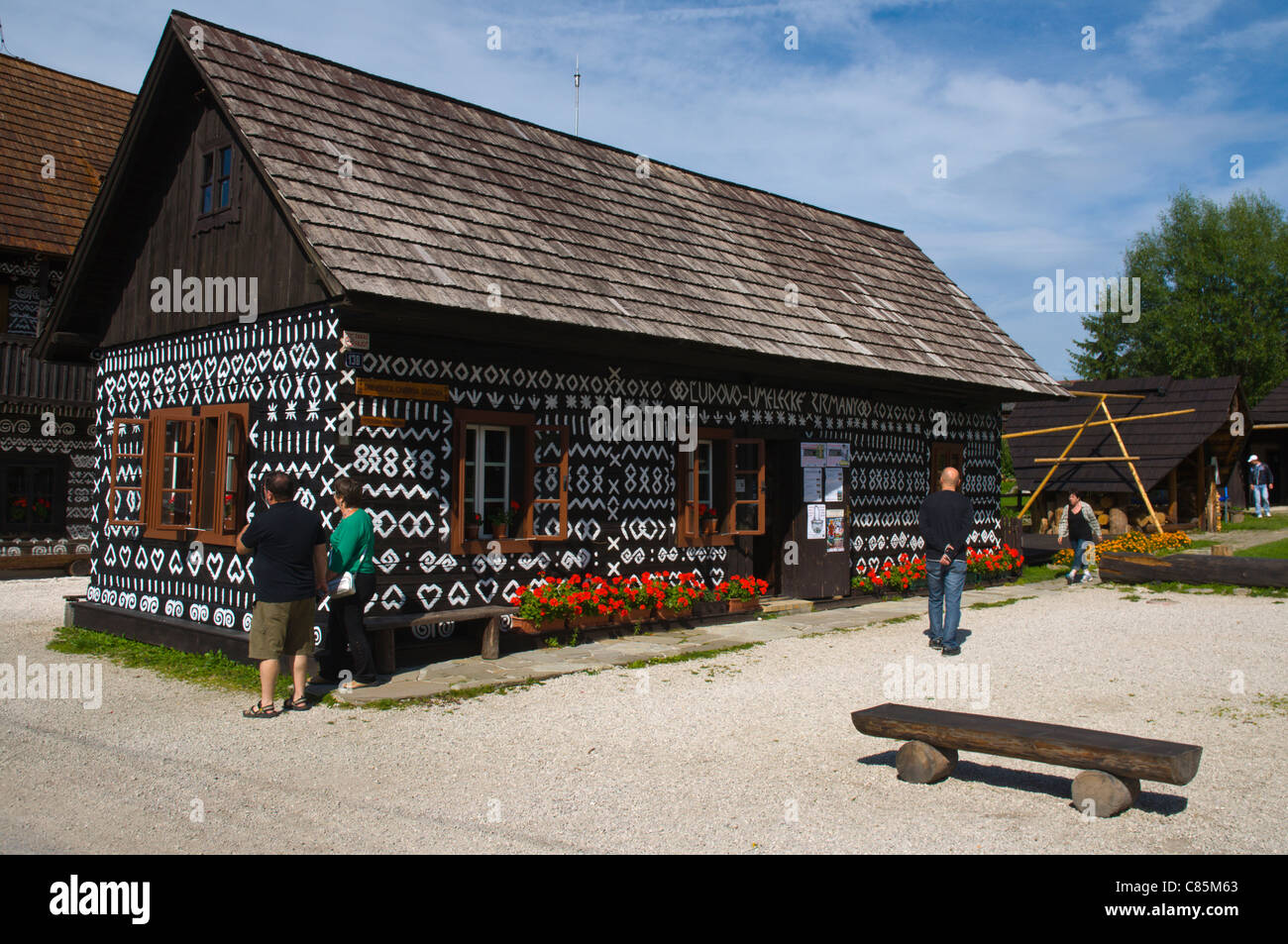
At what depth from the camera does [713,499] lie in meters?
13.7

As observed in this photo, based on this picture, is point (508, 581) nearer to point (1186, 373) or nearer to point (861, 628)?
point (861, 628)

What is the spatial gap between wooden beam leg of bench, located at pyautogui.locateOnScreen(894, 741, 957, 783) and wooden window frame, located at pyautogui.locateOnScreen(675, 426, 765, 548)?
674cm

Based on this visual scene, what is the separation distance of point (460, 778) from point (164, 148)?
30.0ft

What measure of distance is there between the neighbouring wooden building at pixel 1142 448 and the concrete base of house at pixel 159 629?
21.3 meters

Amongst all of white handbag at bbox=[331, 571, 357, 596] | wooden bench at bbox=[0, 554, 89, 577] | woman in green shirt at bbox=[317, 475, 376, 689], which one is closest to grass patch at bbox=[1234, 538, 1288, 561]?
woman in green shirt at bbox=[317, 475, 376, 689]

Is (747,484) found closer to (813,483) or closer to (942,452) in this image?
(813,483)

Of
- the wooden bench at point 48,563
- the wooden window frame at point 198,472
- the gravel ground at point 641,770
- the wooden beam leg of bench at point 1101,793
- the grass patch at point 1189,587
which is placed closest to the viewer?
the gravel ground at point 641,770

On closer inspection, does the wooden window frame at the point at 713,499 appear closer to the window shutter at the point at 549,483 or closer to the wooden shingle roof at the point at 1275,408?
the window shutter at the point at 549,483

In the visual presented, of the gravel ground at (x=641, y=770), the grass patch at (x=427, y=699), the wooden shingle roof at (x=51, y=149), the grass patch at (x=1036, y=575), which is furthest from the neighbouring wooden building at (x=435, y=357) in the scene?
the wooden shingle roof at (x=51, y=149)

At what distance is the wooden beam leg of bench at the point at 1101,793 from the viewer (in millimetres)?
5574

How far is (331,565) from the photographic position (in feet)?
29.7

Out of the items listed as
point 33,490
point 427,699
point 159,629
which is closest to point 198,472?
point 159,629

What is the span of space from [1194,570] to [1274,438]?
2565cm

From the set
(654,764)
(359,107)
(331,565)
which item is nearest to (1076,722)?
(654,764)
